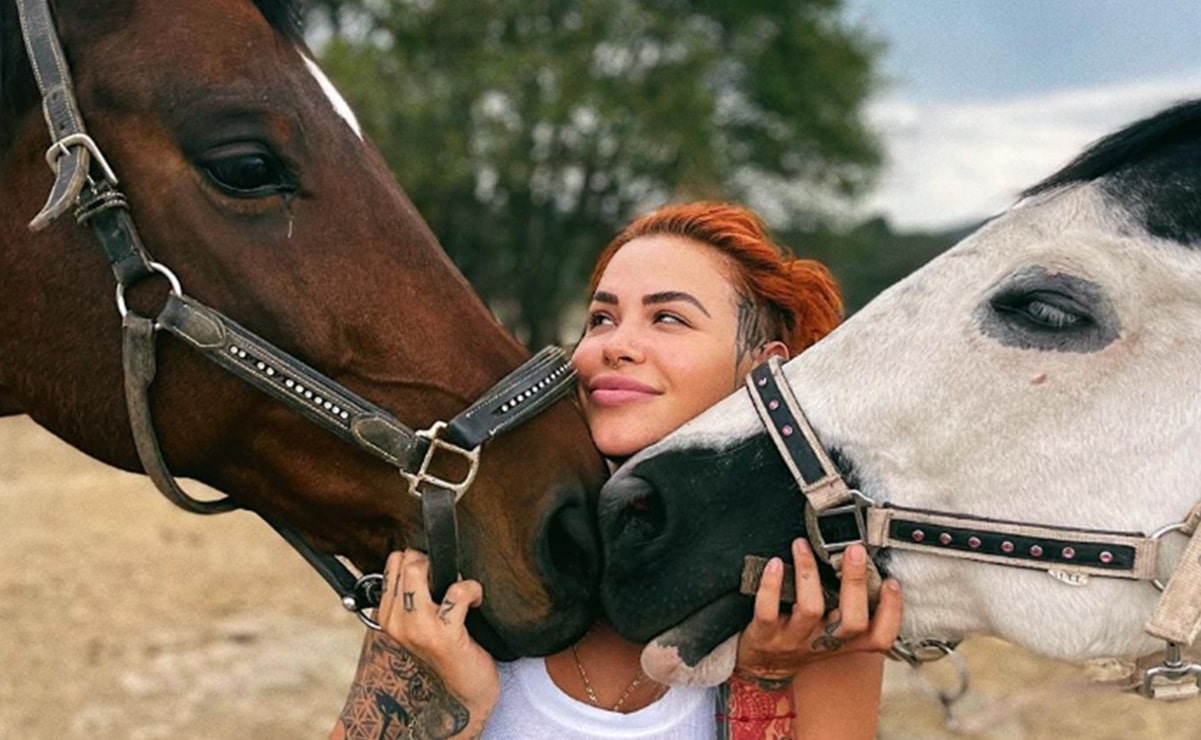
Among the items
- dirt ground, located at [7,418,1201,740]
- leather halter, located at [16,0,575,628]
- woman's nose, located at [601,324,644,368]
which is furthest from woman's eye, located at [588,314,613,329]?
dirt ground, located at [7,418,1201,740]

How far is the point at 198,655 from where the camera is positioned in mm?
6922

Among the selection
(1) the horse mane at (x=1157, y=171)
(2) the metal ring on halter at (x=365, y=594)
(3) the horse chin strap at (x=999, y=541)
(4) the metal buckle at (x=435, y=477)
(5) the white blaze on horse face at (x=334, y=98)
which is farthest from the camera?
(5) the white blaze on horse face at (x=334, y=98)

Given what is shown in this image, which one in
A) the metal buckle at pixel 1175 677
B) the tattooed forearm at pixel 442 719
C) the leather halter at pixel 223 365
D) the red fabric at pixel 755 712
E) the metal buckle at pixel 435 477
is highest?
the leather halter at pixel 223 365

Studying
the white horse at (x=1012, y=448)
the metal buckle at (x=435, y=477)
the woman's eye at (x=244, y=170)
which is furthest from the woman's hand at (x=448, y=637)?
the woman's eye at (x=244, y=170)

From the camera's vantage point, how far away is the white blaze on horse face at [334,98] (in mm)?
2338

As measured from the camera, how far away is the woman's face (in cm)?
226

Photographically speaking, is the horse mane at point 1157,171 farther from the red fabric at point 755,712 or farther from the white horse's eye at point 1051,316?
the red fabric at point 755,712

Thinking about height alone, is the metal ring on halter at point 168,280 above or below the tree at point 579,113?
below

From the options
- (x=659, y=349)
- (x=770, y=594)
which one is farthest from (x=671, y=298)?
(x=770, y=594)

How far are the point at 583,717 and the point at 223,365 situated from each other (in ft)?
2.88

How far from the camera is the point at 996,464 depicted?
2004 mm

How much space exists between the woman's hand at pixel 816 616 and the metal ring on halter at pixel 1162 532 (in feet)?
1.30

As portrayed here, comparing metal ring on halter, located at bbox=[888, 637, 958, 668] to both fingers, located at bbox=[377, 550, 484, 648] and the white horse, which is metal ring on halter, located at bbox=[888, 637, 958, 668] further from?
fingers, located at bbox=[377, 550, 484, 648]

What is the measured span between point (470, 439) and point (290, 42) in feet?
2.86
